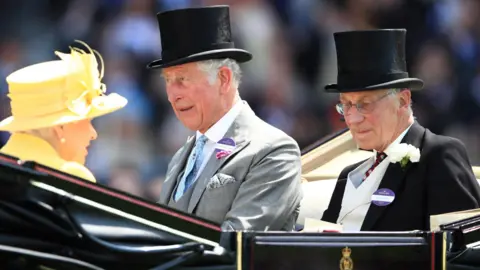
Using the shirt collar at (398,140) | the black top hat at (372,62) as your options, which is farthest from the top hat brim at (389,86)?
the shirt collar at (398,140)

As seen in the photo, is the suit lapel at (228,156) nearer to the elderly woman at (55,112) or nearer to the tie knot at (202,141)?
the tie knot at (202,141)

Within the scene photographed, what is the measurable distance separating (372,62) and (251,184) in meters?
0.67

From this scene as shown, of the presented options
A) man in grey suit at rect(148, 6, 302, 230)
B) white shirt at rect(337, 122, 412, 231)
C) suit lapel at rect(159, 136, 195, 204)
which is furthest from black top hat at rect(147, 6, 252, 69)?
white shirt at rect(337, 122, 412, 231)

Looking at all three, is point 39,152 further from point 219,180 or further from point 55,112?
point 219,180

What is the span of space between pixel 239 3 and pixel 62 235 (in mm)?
4570

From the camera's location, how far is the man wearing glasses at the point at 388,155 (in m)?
4.23

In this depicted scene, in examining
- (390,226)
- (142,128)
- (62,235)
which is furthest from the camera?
(142,128)

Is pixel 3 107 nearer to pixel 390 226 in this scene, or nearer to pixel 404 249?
pixel 390 226

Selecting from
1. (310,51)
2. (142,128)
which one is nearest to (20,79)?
(142,128)

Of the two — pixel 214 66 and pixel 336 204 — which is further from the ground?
pixel 214 66

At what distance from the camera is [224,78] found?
14.6ft

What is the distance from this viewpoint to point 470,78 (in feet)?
25.5

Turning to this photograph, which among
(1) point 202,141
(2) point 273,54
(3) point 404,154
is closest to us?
(3) point 404,154

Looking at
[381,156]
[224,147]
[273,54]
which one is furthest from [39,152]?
[273,54]
